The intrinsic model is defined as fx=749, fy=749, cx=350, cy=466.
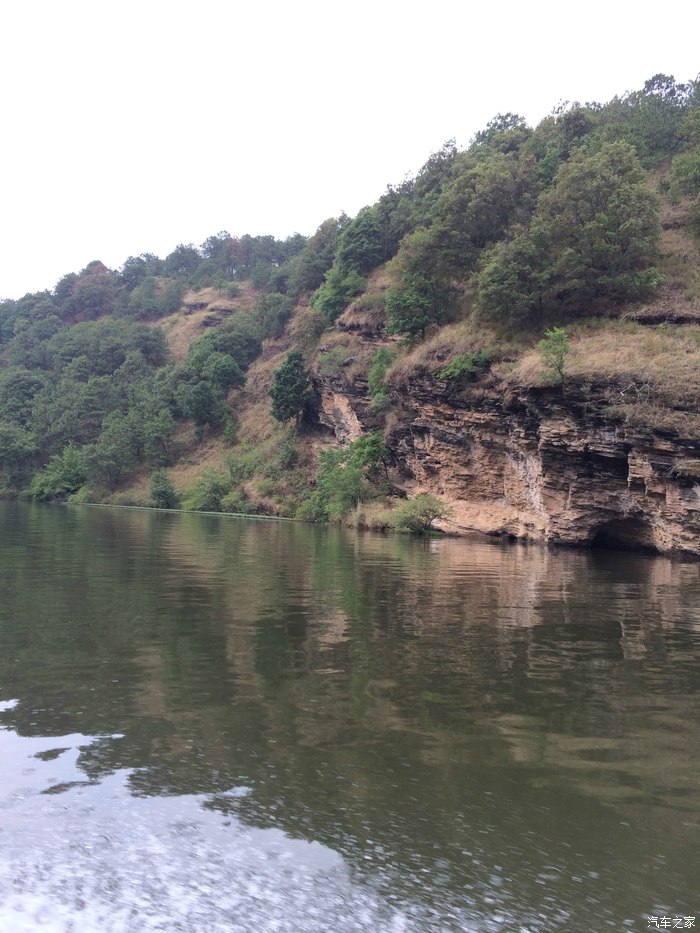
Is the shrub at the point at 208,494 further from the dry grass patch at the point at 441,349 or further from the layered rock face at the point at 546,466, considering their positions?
the dry grass patch at the point at 441,349

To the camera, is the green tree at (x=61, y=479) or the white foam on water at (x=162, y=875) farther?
the green tree at (x=61, y=479)

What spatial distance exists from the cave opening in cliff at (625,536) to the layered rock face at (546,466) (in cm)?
6

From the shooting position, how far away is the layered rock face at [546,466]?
28953mm

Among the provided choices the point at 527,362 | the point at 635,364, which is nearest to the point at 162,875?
the point at 635,364

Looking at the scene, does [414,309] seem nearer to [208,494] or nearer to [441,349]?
[441,349]

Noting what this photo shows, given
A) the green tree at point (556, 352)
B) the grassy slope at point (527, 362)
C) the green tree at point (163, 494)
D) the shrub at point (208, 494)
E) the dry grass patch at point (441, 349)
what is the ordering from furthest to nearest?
the green tree at point (163, 494) < the shrub at point (208, 494) < the dry grass patch at point (441, 349) < the green tree at point (556, 352) < the grassy slope at point (527, 362)

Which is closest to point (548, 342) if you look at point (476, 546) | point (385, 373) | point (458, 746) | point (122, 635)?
point (476, 546)

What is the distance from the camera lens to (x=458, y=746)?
285 inches

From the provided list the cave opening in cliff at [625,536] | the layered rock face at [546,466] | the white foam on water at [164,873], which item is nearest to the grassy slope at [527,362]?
the layered rock face at [546,466]

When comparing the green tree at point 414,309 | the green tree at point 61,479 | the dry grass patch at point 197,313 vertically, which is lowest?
the green tree at point 61,479

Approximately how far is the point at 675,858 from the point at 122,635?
863 centimetres

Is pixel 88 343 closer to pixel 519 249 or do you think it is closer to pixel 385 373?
pixel 385 373

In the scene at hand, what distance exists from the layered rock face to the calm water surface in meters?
Result: 15.6

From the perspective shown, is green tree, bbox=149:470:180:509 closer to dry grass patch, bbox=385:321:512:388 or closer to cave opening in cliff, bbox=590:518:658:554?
dry grass patch, bbox=385:321:512:388
